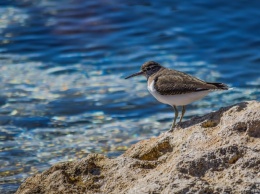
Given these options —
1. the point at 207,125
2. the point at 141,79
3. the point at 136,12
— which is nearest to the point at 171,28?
the point at 136,12

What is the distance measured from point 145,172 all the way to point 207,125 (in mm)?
822

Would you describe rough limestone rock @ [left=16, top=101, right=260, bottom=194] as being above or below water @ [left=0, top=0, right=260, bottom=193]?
above

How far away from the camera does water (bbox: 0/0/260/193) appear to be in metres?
11.0

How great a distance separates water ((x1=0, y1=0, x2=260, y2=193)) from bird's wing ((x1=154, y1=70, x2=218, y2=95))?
7.66 feet

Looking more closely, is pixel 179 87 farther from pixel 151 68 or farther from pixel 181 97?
pixel 151 68

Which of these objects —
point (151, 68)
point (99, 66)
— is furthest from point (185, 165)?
point (99, 66)

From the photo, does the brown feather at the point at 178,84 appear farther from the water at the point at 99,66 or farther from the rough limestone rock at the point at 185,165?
the water at the point at 99,66

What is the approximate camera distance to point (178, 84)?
7605 millimetres

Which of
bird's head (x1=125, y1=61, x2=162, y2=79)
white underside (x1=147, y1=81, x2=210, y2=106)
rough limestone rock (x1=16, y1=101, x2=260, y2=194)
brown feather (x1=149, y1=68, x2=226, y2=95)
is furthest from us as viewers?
bird's head (x1=125, y1=61, x2=162, y2=79)

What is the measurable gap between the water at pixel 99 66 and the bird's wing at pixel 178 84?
7.66ft

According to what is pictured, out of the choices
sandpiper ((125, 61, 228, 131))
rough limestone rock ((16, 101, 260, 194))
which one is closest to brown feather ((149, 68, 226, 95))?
sandpiper ((125, 61, 228, 131))

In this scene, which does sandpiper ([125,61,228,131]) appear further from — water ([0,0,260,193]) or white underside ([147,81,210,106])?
water ([0,0,260,193])

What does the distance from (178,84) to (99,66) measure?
6986mm

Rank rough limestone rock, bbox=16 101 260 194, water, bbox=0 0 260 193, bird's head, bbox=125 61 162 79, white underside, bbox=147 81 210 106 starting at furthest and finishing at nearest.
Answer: water, bbox=0 0 260 193, bird's head, bbox=125 61 162 79, white underside, bbox=147 81 210 106, rough limestone rock, bbox=16 101 260 194
